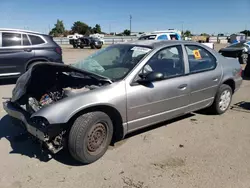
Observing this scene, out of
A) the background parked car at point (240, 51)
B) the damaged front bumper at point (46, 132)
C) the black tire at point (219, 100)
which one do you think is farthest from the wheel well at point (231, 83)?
the background parked car at point (240, 51)

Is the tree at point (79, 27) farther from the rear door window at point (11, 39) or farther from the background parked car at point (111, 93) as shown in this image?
the background parked car at point (111, 93)

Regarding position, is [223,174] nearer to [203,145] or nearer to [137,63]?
[203,145]

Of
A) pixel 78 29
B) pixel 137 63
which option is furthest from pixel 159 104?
pixel 78 29

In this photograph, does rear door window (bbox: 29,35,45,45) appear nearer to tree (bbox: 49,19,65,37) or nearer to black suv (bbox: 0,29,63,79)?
black suv (bbox: 0,29,63,79)

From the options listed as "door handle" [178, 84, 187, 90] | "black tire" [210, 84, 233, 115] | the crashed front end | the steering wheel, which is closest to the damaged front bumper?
the crashed front end

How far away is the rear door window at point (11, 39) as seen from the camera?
298 inches

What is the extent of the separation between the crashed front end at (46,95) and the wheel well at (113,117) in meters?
0.23

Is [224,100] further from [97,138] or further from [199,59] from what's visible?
[97,138]

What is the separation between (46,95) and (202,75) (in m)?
2.65

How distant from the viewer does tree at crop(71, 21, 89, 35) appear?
98.1 m

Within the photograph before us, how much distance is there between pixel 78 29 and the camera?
327 ft

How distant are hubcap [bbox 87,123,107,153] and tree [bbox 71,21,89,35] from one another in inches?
3867

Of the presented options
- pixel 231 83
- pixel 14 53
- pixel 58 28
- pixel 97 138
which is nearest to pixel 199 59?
pixel 231 83

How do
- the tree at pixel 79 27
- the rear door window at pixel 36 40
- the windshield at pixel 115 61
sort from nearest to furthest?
the windshield at pixel 115 61 < the rear door window at pixel 36 40 < the tree at pixel 79 27
